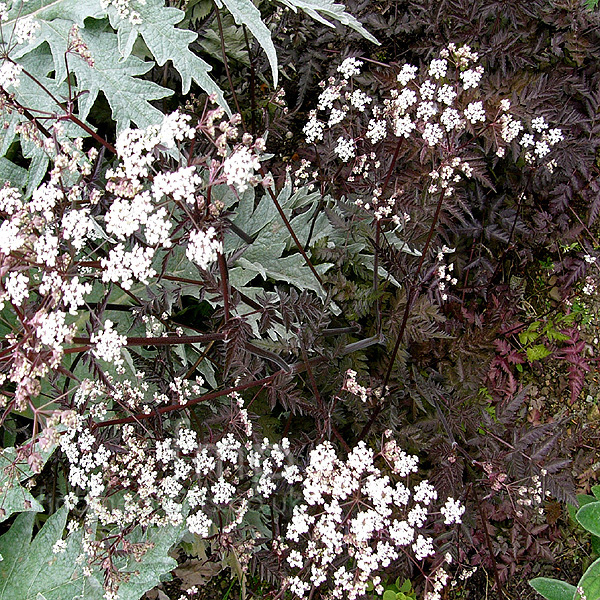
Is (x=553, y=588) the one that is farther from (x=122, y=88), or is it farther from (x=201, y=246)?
(x=122, y=88)

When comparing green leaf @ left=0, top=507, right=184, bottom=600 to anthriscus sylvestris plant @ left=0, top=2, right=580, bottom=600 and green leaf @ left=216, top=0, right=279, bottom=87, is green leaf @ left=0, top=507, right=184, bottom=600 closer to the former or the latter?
anthriscus sylvestris plant @ left=0, top=2, right=580, bottom=600

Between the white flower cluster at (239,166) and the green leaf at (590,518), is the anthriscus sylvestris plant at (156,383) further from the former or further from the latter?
the green leaf at (590,518)

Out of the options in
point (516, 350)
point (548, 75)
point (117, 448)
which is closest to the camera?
point (117, 448)

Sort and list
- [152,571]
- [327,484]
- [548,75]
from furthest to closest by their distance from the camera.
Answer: [548,75]
[152,571]
[327,484]

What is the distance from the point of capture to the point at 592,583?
2.52 metres

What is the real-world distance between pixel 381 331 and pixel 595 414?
160cm

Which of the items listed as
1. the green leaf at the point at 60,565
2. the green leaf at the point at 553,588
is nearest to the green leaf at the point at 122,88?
the green leaf at the point at 60,565

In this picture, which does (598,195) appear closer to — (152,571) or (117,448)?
(117,448)

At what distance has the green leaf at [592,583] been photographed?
8.20ft

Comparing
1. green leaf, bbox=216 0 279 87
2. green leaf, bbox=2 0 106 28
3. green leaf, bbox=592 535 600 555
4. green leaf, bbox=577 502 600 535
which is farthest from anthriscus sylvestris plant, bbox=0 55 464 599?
green leaf, bbox=592 535 600 555

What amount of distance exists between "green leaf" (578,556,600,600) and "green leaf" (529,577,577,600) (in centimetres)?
8

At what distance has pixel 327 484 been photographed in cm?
170

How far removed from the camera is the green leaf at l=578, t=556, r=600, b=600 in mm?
2498

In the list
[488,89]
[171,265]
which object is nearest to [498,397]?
[488,89]
